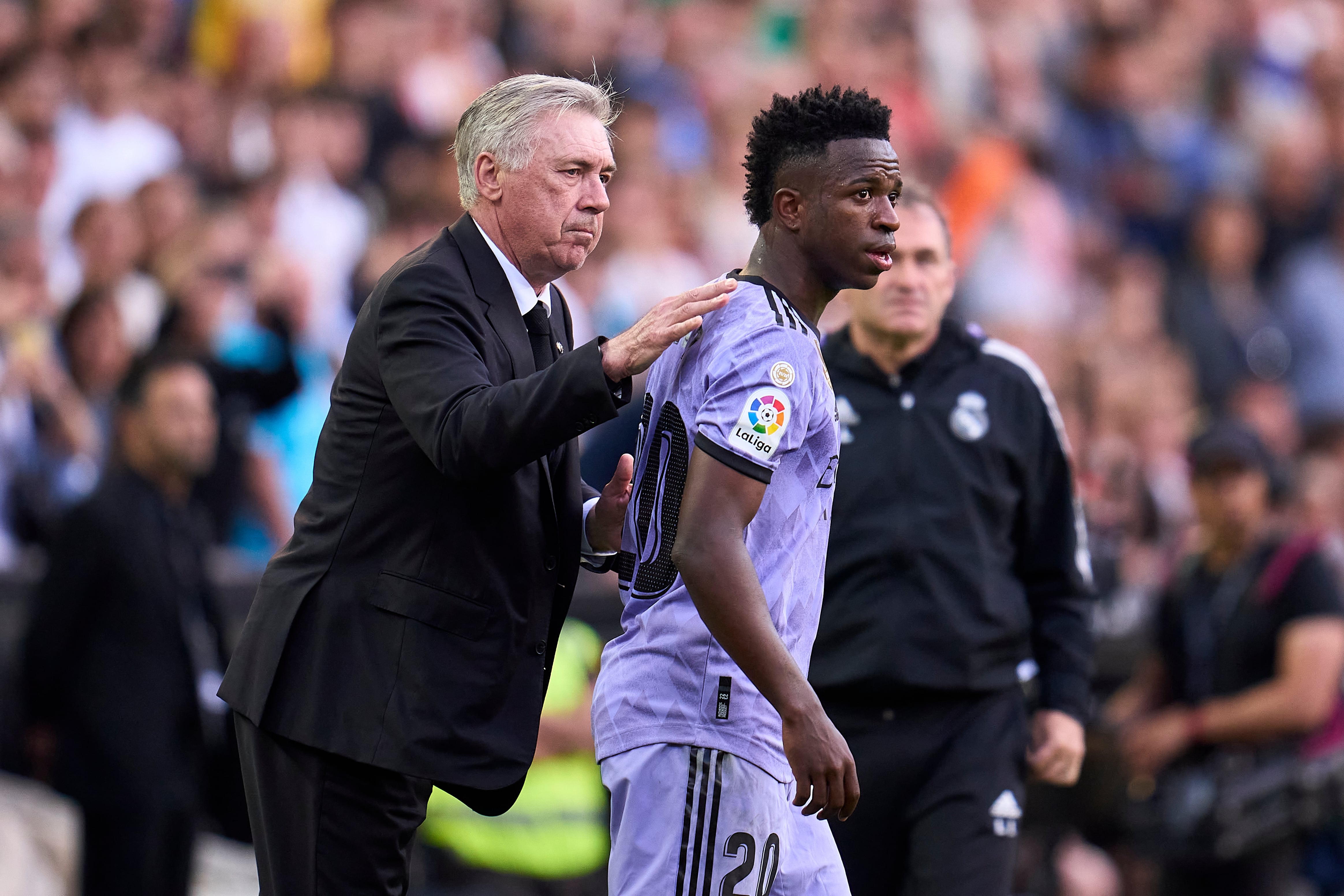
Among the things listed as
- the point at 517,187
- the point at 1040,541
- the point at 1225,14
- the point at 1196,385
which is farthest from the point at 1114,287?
the point at 517,187

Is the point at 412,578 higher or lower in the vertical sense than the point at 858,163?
lower

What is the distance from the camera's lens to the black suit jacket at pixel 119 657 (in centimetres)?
668

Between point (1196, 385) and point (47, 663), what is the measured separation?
819cm

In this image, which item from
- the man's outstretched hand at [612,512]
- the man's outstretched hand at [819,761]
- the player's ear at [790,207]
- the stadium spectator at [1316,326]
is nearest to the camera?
the man's outstretched hand at [819,761]

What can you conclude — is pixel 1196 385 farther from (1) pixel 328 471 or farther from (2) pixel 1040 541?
(1) pixel 328 471

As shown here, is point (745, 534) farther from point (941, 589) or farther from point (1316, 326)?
point (1316, 326)

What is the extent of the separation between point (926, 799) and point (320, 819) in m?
1.89

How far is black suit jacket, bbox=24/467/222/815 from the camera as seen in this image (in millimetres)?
6684

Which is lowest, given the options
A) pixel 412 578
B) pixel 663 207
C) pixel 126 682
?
pixel 126 682

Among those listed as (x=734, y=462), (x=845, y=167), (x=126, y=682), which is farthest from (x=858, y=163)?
(x=126, y=682)

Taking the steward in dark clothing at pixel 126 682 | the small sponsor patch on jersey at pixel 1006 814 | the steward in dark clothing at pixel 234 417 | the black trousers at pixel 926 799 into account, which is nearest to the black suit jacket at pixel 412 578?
the black trousers at pixel 926 799

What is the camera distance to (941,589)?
4.99 meters

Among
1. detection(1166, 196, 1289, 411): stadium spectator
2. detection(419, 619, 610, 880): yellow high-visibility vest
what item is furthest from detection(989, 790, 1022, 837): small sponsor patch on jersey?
detection(1166, 196, 1289, 411): stadium spectator

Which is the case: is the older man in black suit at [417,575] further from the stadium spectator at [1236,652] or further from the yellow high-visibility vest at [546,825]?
the stadium spectator at [1236,652]
